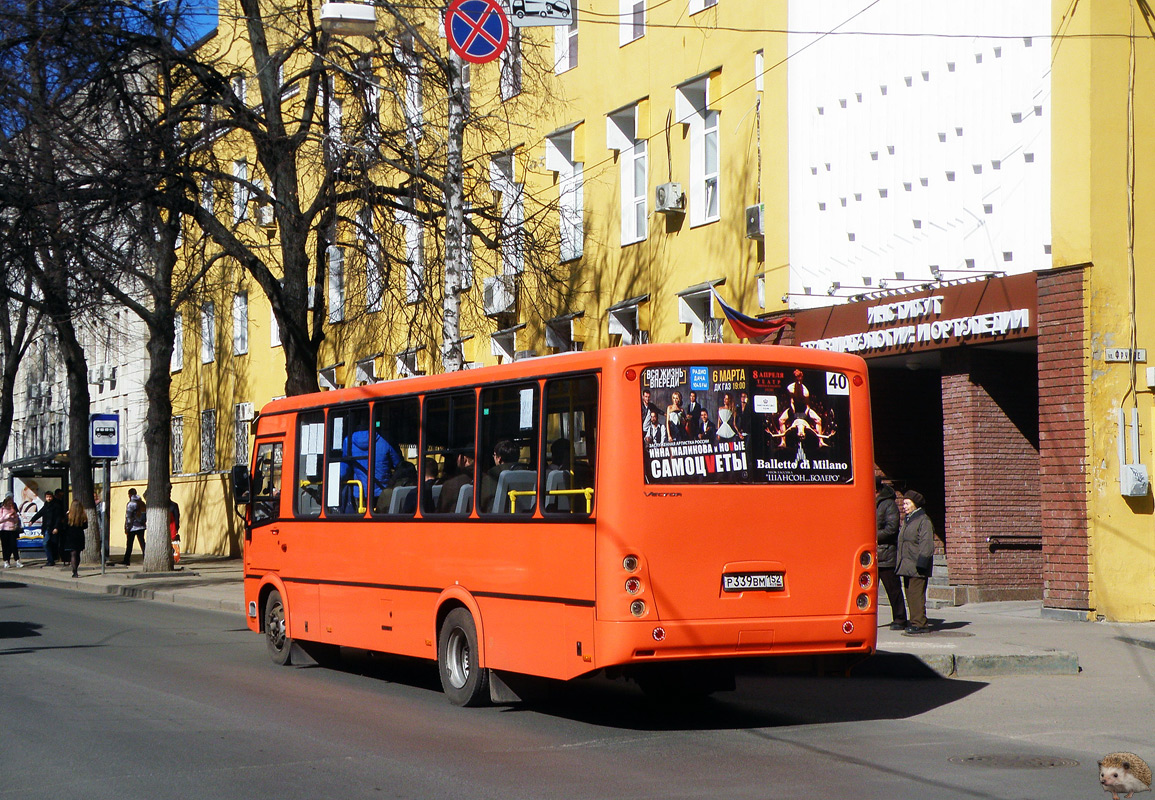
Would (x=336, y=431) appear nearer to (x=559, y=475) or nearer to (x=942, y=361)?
(x=559, y=475)

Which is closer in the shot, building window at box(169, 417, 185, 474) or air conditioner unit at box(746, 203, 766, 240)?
air conditioner unit at box(746, 203, 766, 240)

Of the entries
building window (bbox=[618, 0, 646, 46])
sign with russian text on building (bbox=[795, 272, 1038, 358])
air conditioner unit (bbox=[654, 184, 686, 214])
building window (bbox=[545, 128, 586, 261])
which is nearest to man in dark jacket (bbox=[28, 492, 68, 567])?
building window (bbox=[545, 128, 586, 261])

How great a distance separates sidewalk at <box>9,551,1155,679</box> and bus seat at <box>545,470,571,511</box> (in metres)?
4.36

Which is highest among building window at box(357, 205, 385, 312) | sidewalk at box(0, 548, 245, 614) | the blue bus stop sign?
the blue bus stop sign

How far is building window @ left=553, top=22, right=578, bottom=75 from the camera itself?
27750mm

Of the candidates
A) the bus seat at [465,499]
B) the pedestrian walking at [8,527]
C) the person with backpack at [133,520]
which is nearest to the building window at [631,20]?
the bus seat at [465,499]

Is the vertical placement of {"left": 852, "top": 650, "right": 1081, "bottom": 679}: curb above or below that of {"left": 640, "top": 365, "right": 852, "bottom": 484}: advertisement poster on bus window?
below

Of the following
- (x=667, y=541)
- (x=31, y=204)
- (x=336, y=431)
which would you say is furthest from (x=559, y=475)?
(x=31, y=204)

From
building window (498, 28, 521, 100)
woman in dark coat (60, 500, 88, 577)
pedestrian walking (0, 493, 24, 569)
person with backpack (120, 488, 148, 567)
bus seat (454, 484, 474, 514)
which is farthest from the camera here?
pedestrian walking (0, 493, 24, 569)

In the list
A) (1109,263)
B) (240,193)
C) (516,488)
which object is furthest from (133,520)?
(516,488)

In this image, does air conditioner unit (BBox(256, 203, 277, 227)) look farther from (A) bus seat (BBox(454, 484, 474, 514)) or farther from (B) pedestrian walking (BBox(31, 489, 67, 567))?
(A) bus seat (BBox(454, 484, 474, 514))

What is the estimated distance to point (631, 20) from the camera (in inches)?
1013

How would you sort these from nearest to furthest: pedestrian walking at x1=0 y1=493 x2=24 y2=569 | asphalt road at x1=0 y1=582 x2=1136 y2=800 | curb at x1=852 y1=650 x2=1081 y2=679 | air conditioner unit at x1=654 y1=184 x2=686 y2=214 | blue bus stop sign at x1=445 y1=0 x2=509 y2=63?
asphalt road at x1=0 y1=582 x2=1136 y2=800, curb at x1=852 y1=650 x2=1081 y2=679, blue bus stop sign at x1=445 y1=0 x2=509 y2=63, air conditioner unit at x1=654 y1=184 x2=686 y2=214, pedestrian walking at x1=0 y1=493 x2=24 y2=569

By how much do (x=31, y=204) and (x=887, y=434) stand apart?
12.8 m
